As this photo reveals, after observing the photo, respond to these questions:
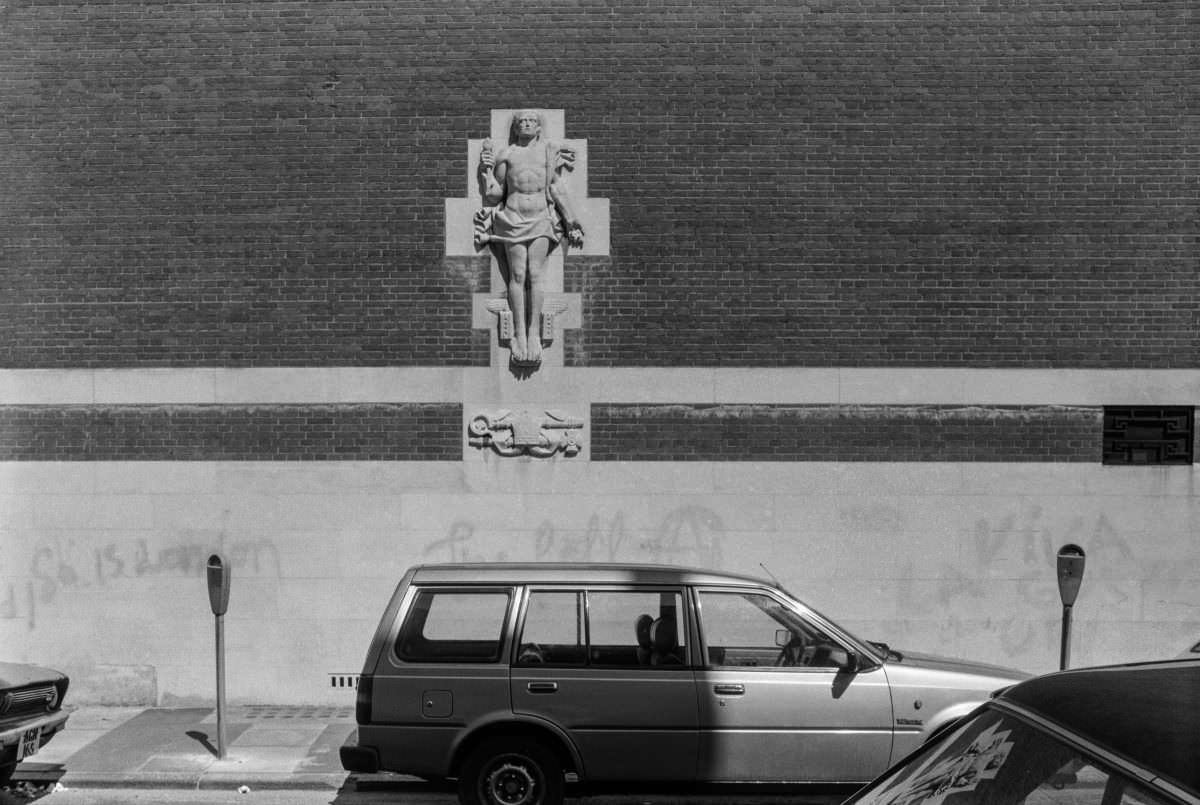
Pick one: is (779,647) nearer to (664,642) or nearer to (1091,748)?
(664,642)

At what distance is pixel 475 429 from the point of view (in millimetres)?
10820

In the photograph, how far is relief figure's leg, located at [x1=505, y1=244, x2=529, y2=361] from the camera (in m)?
10.8

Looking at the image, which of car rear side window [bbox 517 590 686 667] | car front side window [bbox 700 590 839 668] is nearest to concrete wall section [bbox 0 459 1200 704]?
car front side window [bbox 700 590 839 668]

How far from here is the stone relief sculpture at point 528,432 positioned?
1081 centimetres

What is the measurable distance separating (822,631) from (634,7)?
664 cm

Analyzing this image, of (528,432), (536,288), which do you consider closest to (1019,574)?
(528,432)

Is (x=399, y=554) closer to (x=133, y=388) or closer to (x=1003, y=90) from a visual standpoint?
(x=133, y=388)

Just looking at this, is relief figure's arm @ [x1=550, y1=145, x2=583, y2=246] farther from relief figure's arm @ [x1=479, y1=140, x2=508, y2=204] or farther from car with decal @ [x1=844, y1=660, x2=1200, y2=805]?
car with decal @ [x1=844, y1=660, x2=1200, y2=805]

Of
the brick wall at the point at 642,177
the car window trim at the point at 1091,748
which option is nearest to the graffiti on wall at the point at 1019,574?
the brick wall at the point at 642,177

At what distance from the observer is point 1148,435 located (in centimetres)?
1071

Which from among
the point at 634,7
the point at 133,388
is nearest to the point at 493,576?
the point at 133,388

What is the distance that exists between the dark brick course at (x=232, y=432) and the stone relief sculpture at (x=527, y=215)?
1.14m

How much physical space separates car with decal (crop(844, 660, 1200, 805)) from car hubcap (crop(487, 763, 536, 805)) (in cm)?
401

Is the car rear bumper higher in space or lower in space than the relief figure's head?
lower
